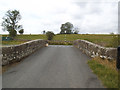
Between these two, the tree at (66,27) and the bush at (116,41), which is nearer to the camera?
the bush at (116,41)

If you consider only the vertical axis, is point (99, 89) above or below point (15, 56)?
below

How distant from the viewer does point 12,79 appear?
418 cm

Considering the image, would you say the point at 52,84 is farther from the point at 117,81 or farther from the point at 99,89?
the point at 117,81

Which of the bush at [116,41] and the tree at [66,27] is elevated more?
the tree at [66,27]

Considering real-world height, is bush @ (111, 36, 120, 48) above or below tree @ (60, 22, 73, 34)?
below

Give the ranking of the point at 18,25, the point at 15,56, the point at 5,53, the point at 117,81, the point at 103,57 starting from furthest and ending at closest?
the point at 18,25 → the point at 15,56 → the point at 103,57 → the point at 5,53 → the point at 117,81

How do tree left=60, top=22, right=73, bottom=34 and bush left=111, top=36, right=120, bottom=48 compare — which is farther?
tree left=60, top=22, right=73, bottom=34

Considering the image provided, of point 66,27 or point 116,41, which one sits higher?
point 66,27

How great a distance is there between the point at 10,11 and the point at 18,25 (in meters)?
7.98

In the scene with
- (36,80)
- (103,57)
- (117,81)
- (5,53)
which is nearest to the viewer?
(117,81)

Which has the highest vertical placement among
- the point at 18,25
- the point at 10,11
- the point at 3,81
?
the point at 10,11

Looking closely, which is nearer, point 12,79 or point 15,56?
point 12,79

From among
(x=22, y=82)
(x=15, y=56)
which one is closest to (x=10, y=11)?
(x=15, y=56)

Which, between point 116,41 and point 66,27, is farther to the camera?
point 66,27
